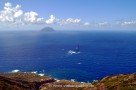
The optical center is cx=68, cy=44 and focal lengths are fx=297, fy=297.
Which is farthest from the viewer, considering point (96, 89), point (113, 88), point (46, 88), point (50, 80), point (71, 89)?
point (50, 80)

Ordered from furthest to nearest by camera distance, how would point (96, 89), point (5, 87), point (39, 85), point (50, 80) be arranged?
point (50, 80) → point (39, 85) → point (5, 87) → point (96, 89)

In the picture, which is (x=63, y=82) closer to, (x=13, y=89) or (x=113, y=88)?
(x=13, y=89)

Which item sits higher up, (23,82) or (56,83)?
(23,82)

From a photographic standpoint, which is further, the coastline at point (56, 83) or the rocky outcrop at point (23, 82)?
the rocky outcrop at point (23, 82)

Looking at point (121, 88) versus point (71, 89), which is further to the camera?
point (71, 89)

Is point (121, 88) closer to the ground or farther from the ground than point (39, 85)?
farther from the ground

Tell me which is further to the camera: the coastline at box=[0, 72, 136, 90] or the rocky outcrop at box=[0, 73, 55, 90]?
the rocky outcrop at box=[0, 73, 55, 90]

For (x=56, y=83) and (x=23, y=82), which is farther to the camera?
(x=56, y=83)

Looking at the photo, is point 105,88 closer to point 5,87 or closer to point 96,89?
point 96,89

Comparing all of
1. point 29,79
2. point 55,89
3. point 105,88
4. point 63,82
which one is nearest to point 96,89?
point 105,88
